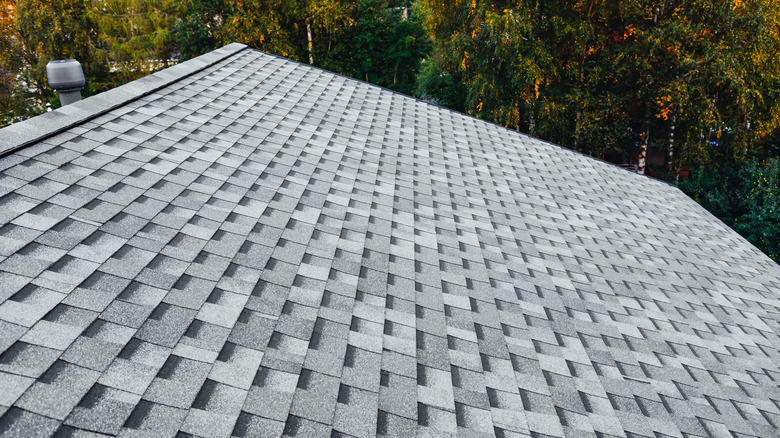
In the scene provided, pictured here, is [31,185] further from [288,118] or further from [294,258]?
[288,118]

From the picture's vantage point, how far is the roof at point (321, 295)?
1733mm

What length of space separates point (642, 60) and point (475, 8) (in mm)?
5626

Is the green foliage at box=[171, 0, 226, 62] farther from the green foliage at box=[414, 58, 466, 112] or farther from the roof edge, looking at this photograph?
the roof edge

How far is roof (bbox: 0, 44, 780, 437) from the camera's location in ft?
5.69

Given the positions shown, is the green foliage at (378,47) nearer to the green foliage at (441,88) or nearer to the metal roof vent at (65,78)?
the green foliage at (441,88)

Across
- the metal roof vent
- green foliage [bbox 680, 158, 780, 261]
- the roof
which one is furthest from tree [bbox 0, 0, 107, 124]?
green foliage [bbox 680, 158, 780, 261]

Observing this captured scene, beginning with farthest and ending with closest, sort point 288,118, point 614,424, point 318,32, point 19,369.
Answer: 1. point 318,32
2. point 288,118
3. point 614,424
4. point 19,369

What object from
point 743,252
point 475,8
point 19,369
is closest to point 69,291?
point 19,369

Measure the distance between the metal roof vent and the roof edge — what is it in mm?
795

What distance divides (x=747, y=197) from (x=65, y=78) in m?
17.5

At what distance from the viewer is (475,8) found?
48.4ft

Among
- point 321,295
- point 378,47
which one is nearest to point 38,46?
point 378,47

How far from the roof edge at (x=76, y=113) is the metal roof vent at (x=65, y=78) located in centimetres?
79

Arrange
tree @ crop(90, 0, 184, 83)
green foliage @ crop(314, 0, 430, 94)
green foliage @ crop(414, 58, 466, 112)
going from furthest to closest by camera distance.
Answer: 1. green foliage @ crop(314, 0, 430, 94)
2. green foliage @ crop(414, 58, 466, 112)
3. tree @ crop(90, 0, 184, 83)
